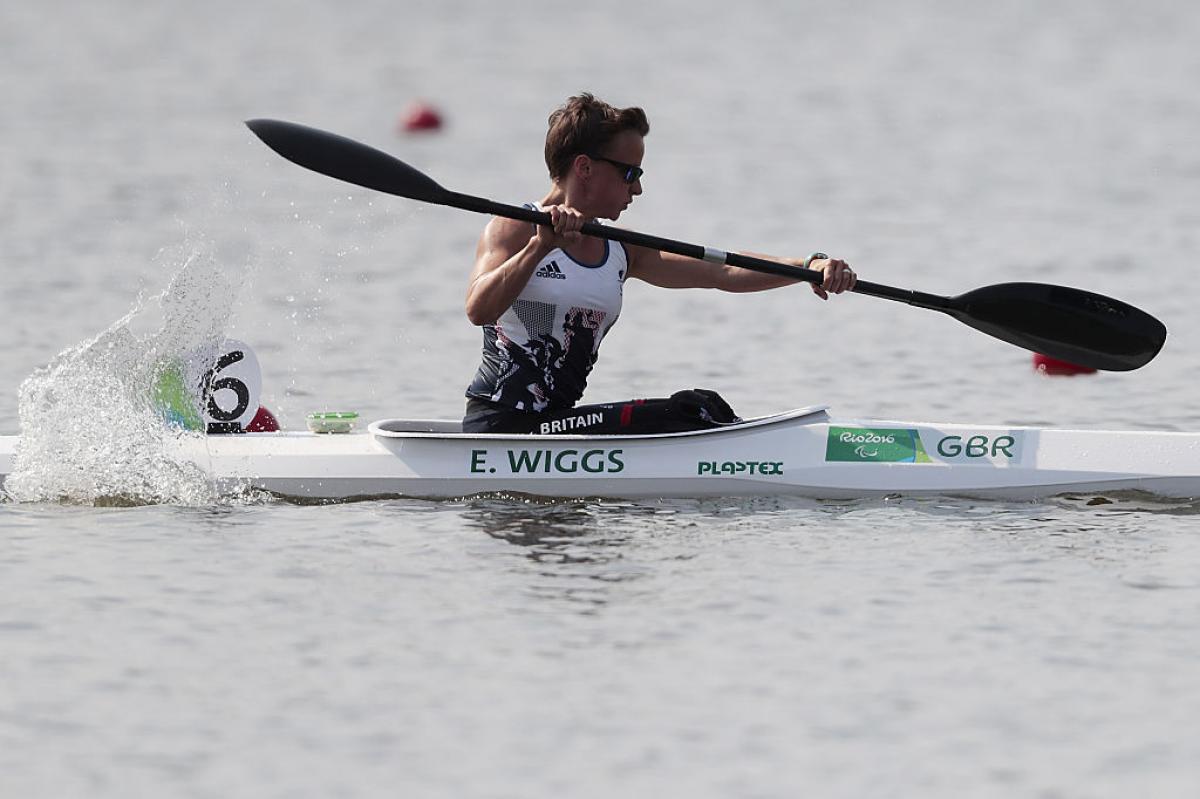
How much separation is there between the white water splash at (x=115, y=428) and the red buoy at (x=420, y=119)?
1936 centimetres

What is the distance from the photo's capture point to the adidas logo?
30.5 ft

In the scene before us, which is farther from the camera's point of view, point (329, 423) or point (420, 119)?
point (420, 119)

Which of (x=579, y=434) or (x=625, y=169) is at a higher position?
(x=625, y=169)

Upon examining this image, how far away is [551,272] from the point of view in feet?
30.5

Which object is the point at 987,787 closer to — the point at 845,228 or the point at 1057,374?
the point at 1057,374

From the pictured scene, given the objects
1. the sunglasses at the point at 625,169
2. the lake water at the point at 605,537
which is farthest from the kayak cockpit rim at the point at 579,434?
the sunglasses at the point at 625,169

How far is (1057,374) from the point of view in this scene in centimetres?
1348

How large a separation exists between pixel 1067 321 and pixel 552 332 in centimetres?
Result: 263

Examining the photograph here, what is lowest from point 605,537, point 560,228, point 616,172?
point 605,537

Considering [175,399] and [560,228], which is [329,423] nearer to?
[175,399]

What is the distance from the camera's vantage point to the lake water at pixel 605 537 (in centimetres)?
637

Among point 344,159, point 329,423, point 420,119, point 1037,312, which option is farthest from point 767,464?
point 420,119

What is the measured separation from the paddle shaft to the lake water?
101 cm

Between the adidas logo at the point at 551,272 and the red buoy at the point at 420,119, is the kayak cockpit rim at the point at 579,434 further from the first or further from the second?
the red buoy at the point at 420,119
